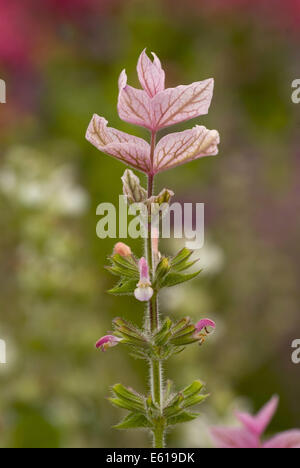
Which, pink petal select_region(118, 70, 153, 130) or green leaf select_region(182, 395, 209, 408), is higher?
pink petal select_region(118, 70, 153, 130)

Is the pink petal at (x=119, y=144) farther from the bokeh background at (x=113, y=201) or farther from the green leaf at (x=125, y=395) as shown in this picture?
the bokeh background at (x=113, y=201)

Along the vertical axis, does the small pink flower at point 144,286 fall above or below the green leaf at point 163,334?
above

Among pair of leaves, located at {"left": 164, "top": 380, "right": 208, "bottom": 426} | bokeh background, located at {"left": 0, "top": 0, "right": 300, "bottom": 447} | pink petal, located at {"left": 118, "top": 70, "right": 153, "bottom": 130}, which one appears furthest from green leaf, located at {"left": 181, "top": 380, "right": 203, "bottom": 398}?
bokeh background, located at {"left": 0, "top": 0, "right": 300, "bottom": 447}

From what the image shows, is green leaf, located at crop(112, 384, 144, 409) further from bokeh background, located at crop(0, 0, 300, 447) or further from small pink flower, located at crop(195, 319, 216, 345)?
bokeh background, located at crop(0, 0, 300, 447)

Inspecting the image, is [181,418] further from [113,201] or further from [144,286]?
[113,201]

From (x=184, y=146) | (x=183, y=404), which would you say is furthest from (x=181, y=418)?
(x=184, y=146)

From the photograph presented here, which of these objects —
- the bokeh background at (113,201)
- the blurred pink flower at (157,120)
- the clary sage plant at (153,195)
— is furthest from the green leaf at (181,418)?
the bokeh background at (113,201)
